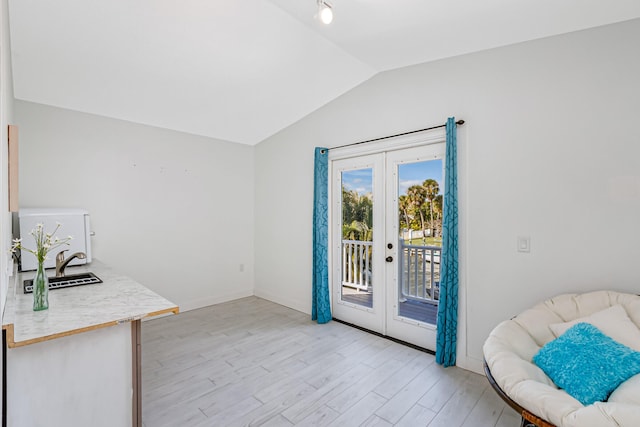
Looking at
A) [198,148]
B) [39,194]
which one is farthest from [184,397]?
[198,148]

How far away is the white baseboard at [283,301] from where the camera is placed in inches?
163

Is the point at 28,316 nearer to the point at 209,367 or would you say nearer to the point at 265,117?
the point at 209,367

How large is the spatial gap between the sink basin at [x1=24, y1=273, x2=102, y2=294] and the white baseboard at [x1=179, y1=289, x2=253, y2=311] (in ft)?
5.82

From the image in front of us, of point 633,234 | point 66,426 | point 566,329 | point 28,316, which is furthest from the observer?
point 633,234

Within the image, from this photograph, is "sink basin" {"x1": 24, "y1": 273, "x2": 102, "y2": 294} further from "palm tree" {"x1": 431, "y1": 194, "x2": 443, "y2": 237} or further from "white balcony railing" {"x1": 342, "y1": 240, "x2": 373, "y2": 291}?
"palm tree" {"x1": 431, "y1": 194, "x2": 443, "y2": 237}

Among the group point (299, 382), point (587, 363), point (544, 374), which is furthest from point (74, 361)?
point (587, 363)

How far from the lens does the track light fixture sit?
198 cm

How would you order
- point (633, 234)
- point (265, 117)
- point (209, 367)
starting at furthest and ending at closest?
point (265, 117)
point (209, 367)
point (633, 234)

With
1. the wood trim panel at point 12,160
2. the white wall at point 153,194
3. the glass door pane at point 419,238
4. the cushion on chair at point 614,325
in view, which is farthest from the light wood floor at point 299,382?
the wood trim panel at point 12,160

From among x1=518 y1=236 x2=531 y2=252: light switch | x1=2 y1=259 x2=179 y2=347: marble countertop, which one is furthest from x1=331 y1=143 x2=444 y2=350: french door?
x1=2 y1=259 x2=179 y2=347: marble countertop

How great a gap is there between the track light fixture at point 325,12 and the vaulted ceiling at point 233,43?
90 mm

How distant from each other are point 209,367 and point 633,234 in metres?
3.31

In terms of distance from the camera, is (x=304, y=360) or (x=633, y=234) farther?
(x=304, y=360)

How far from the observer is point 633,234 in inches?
80.0
